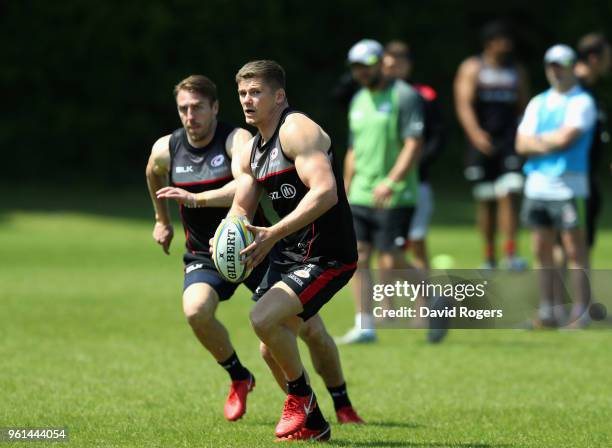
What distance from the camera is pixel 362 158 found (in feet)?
37.6

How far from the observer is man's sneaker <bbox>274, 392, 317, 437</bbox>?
6.88 m

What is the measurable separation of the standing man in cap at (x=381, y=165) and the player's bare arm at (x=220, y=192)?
341 centimetres

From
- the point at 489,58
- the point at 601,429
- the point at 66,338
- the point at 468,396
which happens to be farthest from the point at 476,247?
the point at 601,429

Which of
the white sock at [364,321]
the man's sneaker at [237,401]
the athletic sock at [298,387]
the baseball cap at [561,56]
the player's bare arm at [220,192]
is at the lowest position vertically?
the white sock at [364,321]

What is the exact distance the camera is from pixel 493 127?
49.1ft

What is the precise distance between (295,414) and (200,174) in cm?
188

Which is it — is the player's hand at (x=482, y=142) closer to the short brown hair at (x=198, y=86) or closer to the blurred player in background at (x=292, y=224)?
the short brown hair at (x=198, y=86)

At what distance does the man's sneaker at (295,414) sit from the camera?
22.6ft

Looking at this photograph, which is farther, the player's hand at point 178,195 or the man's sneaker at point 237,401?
the man's sneaker at point 237,401

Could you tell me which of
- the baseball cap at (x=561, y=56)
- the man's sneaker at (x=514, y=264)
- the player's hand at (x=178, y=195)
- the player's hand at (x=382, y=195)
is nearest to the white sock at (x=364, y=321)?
the player's hand at (x=382, y=195)

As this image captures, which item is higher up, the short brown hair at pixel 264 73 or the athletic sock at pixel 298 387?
the short brown hair at pixel 264 73

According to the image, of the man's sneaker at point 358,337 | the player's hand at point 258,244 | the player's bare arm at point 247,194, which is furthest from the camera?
the man's sneaker at point 358,337

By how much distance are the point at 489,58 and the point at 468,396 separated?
21.9 ft

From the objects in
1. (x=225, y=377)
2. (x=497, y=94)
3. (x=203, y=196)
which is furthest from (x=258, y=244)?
(x=497, y=94)
